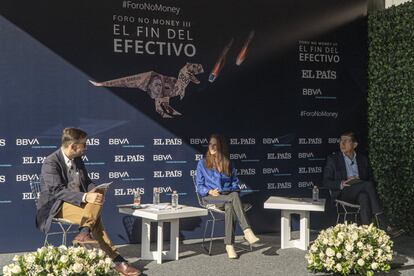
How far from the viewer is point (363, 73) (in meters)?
7.53

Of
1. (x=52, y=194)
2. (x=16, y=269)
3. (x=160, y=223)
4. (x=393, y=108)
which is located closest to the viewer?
(x=16, y=269)

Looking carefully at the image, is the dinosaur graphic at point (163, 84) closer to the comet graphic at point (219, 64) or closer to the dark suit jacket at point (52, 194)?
the comet graphic at point (219, 64)

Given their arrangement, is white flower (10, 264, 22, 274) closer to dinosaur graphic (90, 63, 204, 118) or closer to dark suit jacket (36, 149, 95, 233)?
dark suit jacket (36, 149, 95, 233)

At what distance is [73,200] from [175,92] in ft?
6.83

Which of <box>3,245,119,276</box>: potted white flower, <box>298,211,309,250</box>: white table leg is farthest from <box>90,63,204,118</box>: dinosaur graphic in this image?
<box>3,245,119,276</box>: potted white flower

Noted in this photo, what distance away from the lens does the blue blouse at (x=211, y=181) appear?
19.9 ft

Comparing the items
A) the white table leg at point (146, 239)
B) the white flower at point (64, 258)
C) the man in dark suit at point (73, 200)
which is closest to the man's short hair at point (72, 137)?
the man in dark suit at point (73, 200)

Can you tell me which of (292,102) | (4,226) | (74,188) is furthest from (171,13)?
(4,226)

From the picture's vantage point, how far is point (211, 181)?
6098 millimetres

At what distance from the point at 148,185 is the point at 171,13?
1908 mm

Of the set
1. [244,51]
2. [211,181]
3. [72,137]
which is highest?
[244,51]

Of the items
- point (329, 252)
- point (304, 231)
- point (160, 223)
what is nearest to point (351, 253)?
point (329, 252)

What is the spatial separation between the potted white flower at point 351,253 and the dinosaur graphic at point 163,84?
250cm

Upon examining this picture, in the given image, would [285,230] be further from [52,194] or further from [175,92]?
[52,194]
